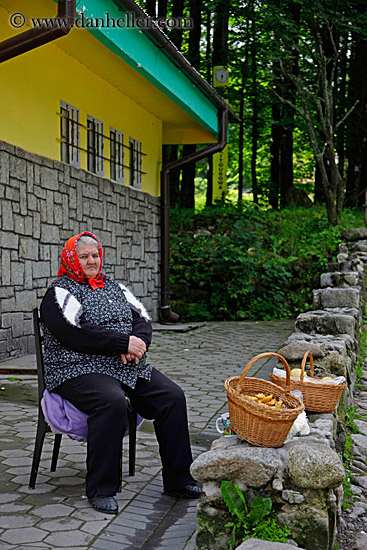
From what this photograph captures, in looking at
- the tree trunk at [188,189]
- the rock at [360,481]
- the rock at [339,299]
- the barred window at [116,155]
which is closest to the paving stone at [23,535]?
the rock at [360,481]

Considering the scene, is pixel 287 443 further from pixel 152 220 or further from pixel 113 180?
pixel 152 220

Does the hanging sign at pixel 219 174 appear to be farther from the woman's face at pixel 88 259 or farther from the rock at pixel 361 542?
the rock at pixel 361 542

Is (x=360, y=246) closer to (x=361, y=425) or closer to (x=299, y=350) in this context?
(x=361, y=425)

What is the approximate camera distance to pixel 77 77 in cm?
909

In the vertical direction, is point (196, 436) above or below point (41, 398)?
below

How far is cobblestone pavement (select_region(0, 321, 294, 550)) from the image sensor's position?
3100mm

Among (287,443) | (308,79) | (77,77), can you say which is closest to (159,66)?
(77,77)

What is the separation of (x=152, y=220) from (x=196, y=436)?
7.79m

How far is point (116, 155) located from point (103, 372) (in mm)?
7479

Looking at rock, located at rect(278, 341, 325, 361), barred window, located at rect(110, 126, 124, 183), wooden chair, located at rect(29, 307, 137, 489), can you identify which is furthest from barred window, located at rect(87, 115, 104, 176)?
wooden chair, located at rect(29, 307, 137, 489)

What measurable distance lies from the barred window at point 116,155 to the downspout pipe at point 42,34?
4.17m

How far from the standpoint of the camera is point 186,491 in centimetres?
370

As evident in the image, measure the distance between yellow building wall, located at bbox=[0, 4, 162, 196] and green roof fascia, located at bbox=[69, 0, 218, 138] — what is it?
827 mm

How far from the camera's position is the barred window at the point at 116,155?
34.7 feet
